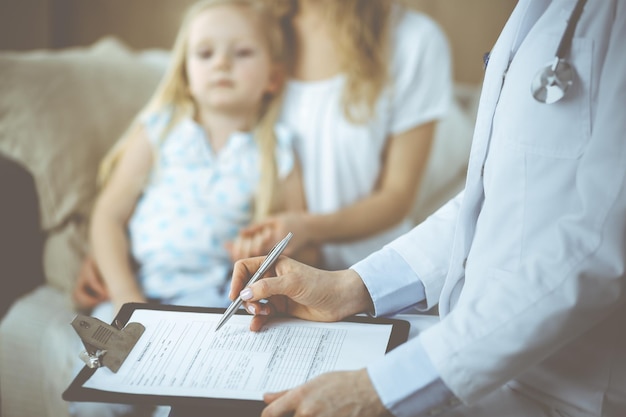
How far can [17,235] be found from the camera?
4.12 feet

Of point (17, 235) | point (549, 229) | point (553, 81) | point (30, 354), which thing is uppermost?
point (553, 81)

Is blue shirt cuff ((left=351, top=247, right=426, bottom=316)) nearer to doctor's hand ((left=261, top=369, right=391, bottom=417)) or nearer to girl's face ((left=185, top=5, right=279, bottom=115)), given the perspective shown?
doctor's hand ((left=261, top=369, right=391, bottom=417))

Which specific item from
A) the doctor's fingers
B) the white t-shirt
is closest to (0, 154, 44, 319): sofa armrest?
the white t-shirt

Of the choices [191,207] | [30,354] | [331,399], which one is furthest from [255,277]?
[30,354]

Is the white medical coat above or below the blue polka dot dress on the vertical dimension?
above

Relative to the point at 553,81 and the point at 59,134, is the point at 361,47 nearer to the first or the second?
the point at 59,134

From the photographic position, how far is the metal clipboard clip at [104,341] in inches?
27.4

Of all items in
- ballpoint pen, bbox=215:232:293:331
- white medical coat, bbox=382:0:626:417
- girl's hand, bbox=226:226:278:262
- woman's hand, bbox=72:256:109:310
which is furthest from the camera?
woman's hand, bbox=72:256:109:310

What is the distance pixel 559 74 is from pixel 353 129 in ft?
2.26

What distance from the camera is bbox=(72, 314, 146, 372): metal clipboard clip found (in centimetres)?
69

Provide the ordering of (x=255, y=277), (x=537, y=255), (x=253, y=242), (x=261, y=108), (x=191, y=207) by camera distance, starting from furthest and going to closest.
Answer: (x=261, y=108), (x=191, y=207), (x=253, y=242), (x=255, y=277), (x=537, y=255)

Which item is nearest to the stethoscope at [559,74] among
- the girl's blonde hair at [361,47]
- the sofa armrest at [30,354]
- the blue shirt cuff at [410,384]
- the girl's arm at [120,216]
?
the blue shirt cuff at [410,384]

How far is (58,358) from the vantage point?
3.83 ft

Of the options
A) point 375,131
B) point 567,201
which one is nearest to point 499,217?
point 567,201
